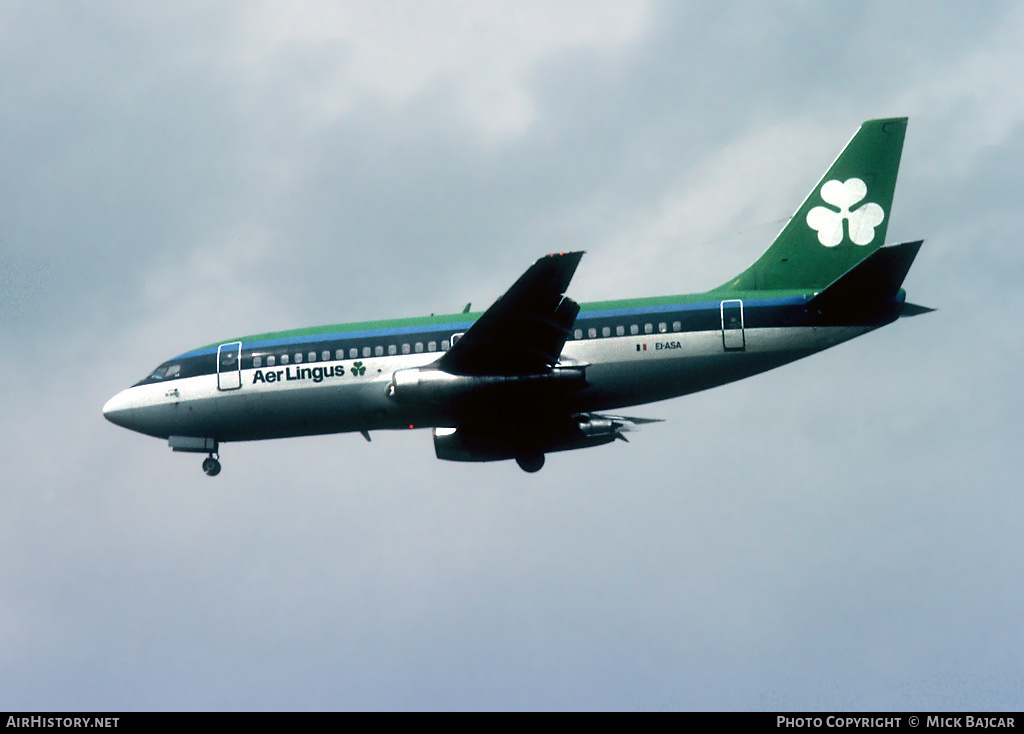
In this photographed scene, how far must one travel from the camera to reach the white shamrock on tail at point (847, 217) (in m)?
49.5

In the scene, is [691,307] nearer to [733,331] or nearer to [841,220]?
[733,331]

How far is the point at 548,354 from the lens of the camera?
45.3 metres

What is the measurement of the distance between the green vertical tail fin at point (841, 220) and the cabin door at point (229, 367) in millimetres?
16665

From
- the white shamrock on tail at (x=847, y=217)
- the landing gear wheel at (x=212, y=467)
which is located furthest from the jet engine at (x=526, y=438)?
the white shamrock on tail at (x=847, y=217)

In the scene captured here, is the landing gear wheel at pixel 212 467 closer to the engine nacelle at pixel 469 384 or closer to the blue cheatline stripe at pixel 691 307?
the engine nacelle at pixel 469 384

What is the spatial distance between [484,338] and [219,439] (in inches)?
427

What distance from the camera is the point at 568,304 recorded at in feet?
145

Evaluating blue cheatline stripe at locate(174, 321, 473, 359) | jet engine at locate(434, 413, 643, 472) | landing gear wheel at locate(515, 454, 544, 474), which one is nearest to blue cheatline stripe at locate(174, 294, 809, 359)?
blue cheatline stripe at locate(174, 321, 473, 359)

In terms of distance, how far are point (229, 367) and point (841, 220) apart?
2146 centimetres

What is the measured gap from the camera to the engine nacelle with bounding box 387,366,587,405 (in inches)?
1781

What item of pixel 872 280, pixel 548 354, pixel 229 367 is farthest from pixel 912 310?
pixel 229 367

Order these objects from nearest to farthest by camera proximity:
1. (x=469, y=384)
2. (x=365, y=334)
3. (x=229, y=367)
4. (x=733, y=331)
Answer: (x=469, y=384), (x=733, y=331), (x=365, y=334), (x=229, y=367)

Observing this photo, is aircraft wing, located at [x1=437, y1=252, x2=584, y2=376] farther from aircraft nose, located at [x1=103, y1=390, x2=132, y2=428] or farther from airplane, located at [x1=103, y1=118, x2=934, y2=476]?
aircraft nose, located at [x1=103, y1=390, x2=132, y2=428]

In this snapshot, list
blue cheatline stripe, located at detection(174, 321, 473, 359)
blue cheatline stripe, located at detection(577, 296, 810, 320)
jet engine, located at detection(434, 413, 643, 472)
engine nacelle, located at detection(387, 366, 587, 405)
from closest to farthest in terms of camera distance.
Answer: engine nacelle, located at detection(387, 366, 587, 405)
blue cheatline stripe, located at detection(577, 296, 810, 320)
blue cheatline stripe, located at detection(174, 321, 473, 359)
jet engine, located at detection(434, 413, 643, 472)
